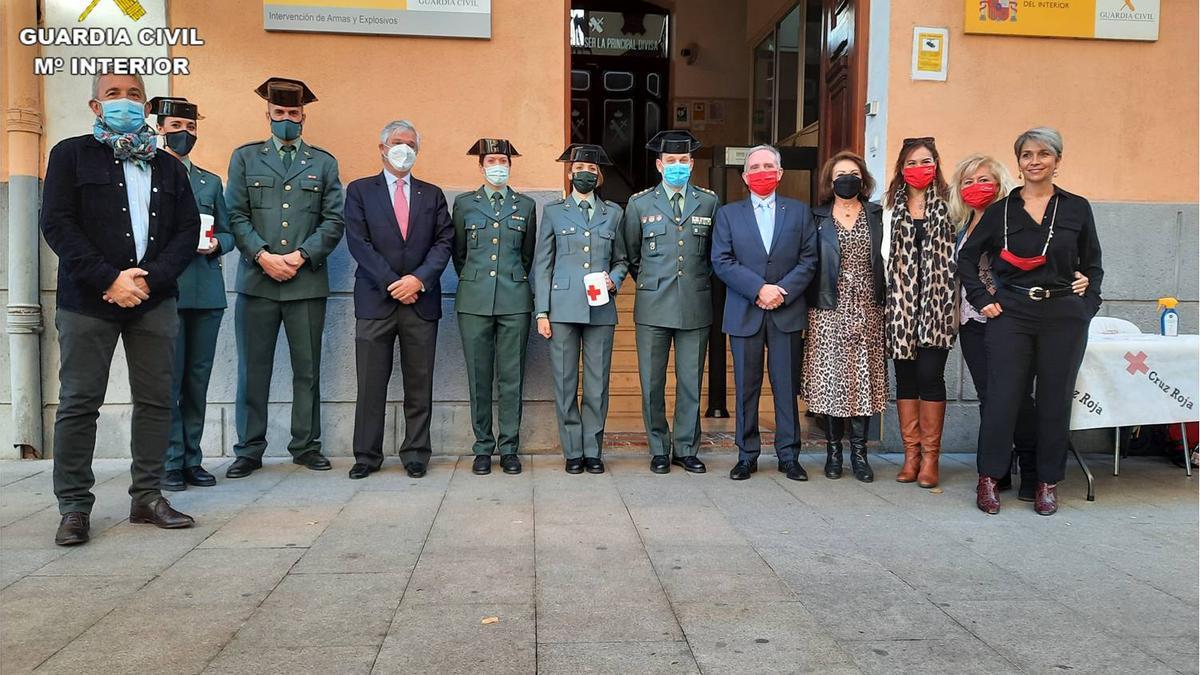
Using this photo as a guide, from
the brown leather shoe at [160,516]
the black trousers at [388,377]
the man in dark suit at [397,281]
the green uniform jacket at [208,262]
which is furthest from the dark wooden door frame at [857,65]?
the brown leather shoe at [160,516]

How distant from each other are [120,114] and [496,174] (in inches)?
81.3

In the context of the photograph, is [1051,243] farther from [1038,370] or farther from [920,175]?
[920,175]

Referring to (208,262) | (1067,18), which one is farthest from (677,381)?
(1067,18)

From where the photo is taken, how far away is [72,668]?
2547mm

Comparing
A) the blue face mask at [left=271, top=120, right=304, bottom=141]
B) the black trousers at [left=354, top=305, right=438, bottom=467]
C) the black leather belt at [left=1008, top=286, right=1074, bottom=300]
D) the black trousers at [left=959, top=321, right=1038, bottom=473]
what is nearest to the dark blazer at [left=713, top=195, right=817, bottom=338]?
the black trousers at [left=959, top=321, right=1038, bottom=473]

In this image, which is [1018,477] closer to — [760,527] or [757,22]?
[760,527]

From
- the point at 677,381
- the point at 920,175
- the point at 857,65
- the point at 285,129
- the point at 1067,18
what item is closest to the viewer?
the point at 920,175

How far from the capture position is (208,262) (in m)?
5.02

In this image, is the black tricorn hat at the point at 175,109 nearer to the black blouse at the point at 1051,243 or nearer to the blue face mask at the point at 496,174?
the blue face mask at the point at 496,174

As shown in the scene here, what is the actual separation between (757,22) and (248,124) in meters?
7.60

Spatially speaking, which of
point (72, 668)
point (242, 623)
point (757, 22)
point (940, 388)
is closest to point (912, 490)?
point (940, 388)

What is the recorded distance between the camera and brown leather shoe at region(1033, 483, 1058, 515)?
4.49 m

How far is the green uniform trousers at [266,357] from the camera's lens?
530 centimetres

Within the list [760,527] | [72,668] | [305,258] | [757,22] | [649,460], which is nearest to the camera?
[72,668]
